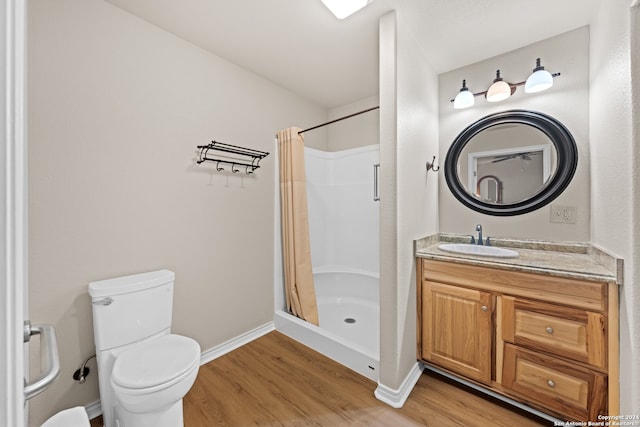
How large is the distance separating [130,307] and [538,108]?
307cm

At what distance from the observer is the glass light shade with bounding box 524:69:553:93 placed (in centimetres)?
175

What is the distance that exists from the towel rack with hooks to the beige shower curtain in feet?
0.81

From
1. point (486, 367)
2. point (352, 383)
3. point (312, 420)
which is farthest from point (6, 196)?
point (486, 367)

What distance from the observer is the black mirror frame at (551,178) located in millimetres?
1854

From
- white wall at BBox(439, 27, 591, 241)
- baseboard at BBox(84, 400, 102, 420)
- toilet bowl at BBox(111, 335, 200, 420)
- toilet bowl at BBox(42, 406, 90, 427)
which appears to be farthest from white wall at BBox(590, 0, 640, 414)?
baseboard at BBox(84, 400, 102, 420)

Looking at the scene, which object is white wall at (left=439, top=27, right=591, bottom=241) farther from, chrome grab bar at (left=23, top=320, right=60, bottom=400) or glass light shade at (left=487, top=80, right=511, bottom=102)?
chrome grab bar at (left=23, top=320, right=60, bottom=400)

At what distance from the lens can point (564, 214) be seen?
6.14ft

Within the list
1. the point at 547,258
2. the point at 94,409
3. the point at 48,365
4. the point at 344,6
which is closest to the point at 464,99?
the point at 344,6

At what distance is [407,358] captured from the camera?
5.77 ft

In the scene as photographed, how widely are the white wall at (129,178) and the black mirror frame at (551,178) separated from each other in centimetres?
178

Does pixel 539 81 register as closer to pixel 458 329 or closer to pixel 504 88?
pixel 504 88

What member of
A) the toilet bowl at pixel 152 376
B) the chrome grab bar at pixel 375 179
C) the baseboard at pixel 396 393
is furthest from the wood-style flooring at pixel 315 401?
the chrome grab bar at pixel 375 179

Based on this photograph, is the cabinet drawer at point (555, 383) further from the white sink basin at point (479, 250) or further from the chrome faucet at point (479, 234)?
the chrome faucet at point (479, 234)

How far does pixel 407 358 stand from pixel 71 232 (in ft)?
7.23
